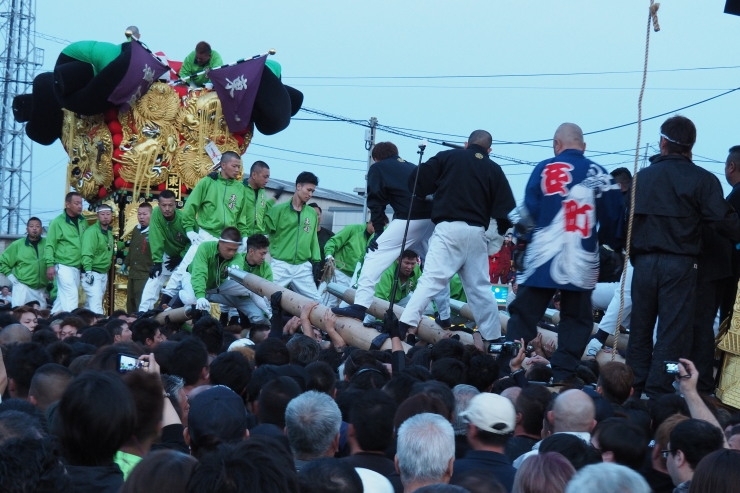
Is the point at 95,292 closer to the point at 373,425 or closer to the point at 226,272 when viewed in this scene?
the point at 226,272

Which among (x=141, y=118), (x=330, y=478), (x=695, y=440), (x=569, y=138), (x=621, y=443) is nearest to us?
(x=330, y=478)

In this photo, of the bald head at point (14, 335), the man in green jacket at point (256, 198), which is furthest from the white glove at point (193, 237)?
the bald head at point (14, 335)

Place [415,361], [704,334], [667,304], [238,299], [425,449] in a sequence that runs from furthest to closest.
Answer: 1. [238,299]
2. [415,361]
3. [704,334]
4. [667,304]
5. [425,449]

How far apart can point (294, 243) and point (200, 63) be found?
4.39m

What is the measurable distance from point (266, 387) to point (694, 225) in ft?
12.0

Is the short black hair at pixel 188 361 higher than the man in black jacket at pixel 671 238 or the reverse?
the reverse

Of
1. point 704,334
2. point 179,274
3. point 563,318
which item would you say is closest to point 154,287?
point 179,274

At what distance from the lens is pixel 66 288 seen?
1678 centimetres

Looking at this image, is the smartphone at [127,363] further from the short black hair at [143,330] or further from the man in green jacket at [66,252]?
the man in green jacket at [66,252]

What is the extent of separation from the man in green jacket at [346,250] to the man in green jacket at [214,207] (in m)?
1.76

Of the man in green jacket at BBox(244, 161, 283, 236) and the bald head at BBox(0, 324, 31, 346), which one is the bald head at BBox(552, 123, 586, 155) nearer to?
the bald head at BBox(0, 324, 31, 346)

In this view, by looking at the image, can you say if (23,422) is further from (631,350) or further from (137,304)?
(137,304)

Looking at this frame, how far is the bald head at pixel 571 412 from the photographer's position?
227 inches

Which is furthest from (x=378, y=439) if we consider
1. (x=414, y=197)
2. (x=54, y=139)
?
(x=54, y=139)
